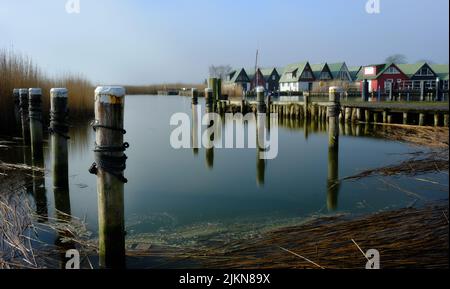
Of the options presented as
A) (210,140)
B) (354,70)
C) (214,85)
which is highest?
(354,70)

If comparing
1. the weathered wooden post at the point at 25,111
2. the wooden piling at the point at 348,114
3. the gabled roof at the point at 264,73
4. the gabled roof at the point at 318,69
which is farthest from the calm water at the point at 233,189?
the gabled roof at the point at 264,73

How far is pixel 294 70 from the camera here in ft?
216

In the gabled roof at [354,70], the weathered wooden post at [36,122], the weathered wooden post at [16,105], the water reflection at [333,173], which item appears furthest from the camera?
the gabled roof at [354,70]

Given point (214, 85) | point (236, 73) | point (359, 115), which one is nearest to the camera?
point (359, 115)

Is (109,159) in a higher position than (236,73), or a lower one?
lower

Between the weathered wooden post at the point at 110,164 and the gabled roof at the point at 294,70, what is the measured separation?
6137 cm

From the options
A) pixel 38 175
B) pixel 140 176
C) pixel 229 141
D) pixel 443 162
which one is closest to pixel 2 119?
pixel 38 175

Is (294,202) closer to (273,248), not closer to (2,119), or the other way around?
(273,248)

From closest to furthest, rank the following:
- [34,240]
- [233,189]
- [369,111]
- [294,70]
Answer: [34,240]
[233,189]
[369,111]
[294,70]

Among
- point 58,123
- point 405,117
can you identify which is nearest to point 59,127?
A: point 58,123

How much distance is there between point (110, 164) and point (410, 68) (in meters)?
59.9

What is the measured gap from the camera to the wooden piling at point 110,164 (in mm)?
4195

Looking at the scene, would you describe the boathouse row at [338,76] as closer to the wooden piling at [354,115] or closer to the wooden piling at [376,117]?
the wooden piling at [354,115]

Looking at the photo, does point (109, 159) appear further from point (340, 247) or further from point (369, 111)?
point (369, 111)
